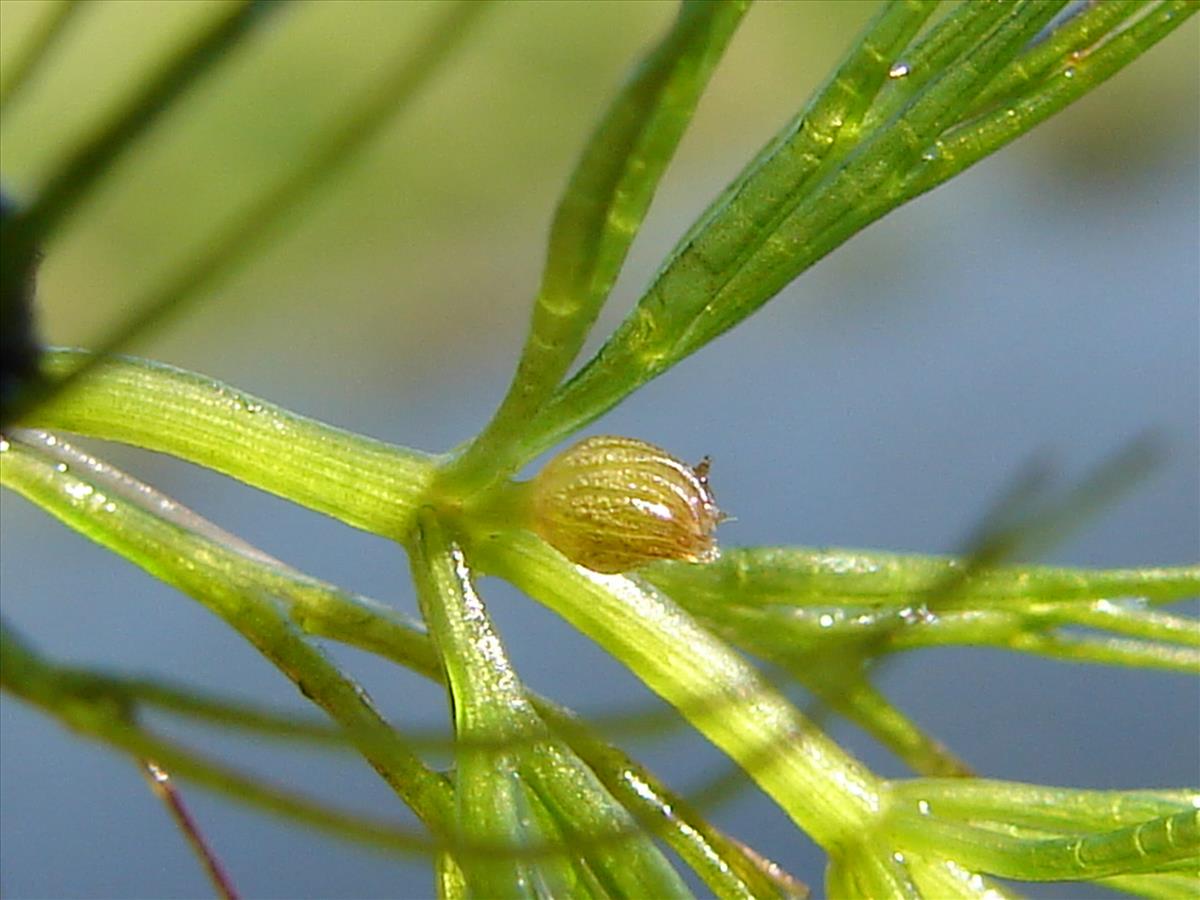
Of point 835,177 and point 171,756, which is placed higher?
point 835,177

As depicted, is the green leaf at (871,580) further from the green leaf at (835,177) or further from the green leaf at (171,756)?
the green leaf at (171,756)

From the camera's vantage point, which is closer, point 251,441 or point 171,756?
point 171,756

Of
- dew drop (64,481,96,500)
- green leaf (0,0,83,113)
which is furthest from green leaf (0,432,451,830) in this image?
green leaf (0,0,83,113)

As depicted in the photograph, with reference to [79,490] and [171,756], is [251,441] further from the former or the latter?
[171,756]

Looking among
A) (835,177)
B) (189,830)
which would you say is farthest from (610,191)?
(189,830)

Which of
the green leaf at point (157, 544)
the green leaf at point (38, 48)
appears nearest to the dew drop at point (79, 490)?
the green leaf at point (157, 544)

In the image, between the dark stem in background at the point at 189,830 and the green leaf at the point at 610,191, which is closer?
the green leaf at the point at 610,191

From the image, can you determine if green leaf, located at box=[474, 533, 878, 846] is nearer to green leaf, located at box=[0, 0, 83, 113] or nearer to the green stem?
the green stem

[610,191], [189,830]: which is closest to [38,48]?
[610,191]

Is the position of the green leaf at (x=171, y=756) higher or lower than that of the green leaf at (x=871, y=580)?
lower

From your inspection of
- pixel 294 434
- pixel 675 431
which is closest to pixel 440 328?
pixel 675 431
